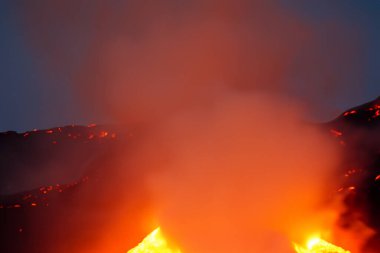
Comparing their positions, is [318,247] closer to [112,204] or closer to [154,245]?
[154,245]

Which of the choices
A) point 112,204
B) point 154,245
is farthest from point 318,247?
point 112,204

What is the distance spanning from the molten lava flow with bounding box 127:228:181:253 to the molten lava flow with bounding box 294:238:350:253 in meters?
3.02

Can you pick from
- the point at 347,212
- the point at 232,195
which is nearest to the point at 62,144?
the point at 232,195

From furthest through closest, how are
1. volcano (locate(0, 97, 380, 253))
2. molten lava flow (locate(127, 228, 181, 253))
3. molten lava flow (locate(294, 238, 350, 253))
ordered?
volcano (locate(0, 97, 380, 253)) < molten lava flow (locate(127, 228, 181, 253)) < molten lava flow (locate(294, 238, 350, 253))

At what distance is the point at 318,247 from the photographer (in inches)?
484

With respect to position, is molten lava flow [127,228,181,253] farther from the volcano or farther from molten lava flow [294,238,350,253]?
molten lava flow [294,238,350,253]

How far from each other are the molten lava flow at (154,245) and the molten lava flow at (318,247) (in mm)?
3020

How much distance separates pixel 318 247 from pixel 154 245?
4.09 m

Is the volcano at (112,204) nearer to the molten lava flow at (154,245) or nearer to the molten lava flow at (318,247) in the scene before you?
the molten lava flow at (154,245)

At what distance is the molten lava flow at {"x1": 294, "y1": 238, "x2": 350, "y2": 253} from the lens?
39.6 ft

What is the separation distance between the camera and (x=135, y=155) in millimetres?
20594

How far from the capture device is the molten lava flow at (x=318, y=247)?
12.1m

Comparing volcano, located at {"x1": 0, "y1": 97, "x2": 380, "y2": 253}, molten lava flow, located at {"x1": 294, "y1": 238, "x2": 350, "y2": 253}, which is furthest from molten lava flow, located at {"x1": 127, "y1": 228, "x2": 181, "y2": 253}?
molten lava flow, located at {"x1": 294, "y1": 238, "x2": 350, "y2": 253}

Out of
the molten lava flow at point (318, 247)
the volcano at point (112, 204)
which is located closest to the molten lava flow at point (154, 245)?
the volcano at point (112, 204)
